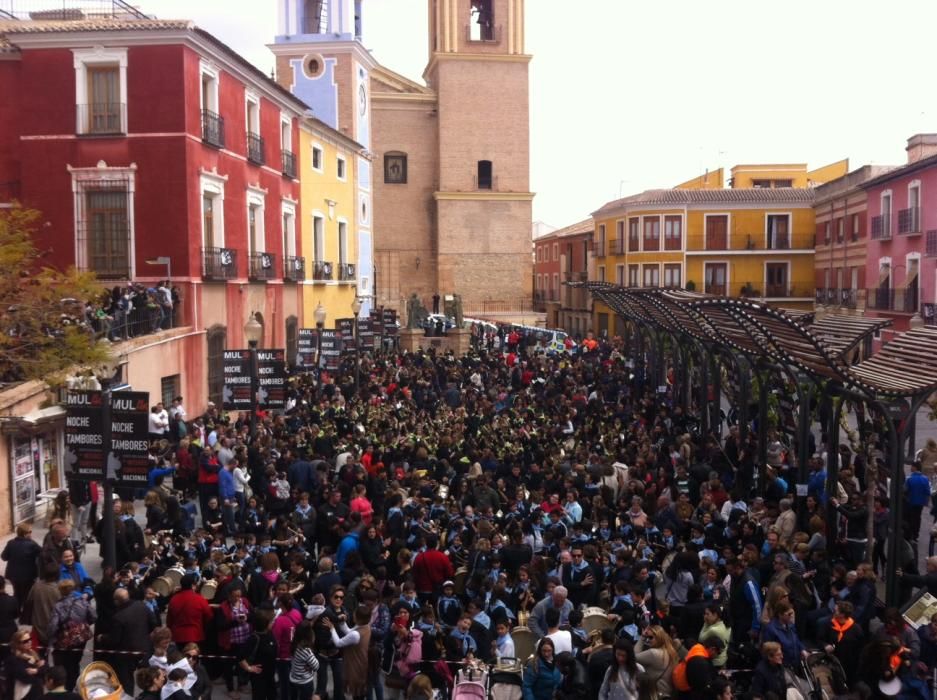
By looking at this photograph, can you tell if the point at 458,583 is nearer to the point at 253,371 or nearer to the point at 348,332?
the point at 253,371

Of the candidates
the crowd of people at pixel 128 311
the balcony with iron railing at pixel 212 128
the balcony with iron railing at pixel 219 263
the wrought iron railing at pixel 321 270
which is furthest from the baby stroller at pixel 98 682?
the wrought iron railing at pixel 321 270

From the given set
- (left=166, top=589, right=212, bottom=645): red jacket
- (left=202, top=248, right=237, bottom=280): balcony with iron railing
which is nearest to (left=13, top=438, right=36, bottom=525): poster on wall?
(left=166, top=589, right=212, bottom=645): red jacket

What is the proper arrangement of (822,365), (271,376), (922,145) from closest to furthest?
1. (822,365)
2. (271,376)
3. (922,145)

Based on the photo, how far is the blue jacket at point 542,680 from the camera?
8.51 meters

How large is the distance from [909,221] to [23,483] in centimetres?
3095

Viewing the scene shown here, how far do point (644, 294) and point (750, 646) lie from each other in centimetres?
1152

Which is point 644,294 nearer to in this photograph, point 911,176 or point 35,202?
point 35,202

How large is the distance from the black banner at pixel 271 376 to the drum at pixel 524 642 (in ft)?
29.6

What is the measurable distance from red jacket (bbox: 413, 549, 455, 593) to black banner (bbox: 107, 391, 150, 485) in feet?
10.1

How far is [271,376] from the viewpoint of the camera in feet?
57.6

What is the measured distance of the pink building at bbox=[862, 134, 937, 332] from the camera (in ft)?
111

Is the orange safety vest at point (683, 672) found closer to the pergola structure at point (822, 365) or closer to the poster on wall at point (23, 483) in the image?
the pergola structure at point (822, 365)

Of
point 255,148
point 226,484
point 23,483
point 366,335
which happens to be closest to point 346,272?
point 255,148

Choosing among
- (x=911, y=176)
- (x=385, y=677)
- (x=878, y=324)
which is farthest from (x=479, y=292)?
(x=385, y=677)
